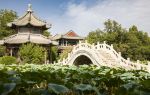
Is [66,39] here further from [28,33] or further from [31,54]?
[31,54]

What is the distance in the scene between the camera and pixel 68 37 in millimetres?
57688

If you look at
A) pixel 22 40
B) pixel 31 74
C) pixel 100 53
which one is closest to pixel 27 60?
pixel 22 40

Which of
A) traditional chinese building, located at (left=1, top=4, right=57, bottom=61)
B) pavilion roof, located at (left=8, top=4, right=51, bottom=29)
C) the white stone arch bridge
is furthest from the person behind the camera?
pavilion roof, located at (left=8, top=4, right=51, bottom=29)

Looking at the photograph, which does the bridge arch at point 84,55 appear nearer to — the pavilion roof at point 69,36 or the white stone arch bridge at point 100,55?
the white stone arch bridge at point 100,55

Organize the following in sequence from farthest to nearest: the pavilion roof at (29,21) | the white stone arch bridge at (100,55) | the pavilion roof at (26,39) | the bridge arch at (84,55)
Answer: the pavilion roof at (29,21)
the pavilion roof at (26,39)
the bridge arch at (84,55)
the white stone arch bridge at (100,55)

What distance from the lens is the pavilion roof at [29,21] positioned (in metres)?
44.0

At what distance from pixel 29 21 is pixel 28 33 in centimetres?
150

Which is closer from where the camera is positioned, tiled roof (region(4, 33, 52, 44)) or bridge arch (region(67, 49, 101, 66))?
bridge arch (region(67, 49, 101, 66))

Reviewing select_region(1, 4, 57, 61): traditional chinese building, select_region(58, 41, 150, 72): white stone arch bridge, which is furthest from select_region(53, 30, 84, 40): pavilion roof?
select_region(58, 41, 150, 72): white stone arch bridge

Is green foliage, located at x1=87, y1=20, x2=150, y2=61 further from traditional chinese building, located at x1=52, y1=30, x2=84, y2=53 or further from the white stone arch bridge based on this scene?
the white stone arch bridge

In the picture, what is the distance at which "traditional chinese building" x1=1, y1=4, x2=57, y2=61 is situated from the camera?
4225cm

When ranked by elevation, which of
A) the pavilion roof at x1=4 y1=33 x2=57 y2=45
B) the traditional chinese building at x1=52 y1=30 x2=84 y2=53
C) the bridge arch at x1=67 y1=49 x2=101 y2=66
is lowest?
the bridge arch at x1=67 y1=49 x2=101 y2=66

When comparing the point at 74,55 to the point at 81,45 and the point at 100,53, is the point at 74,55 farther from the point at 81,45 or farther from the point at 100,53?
the point at 100,53

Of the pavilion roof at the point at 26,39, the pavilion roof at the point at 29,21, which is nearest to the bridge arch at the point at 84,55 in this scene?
the pavilion roof at the point at 26,39
